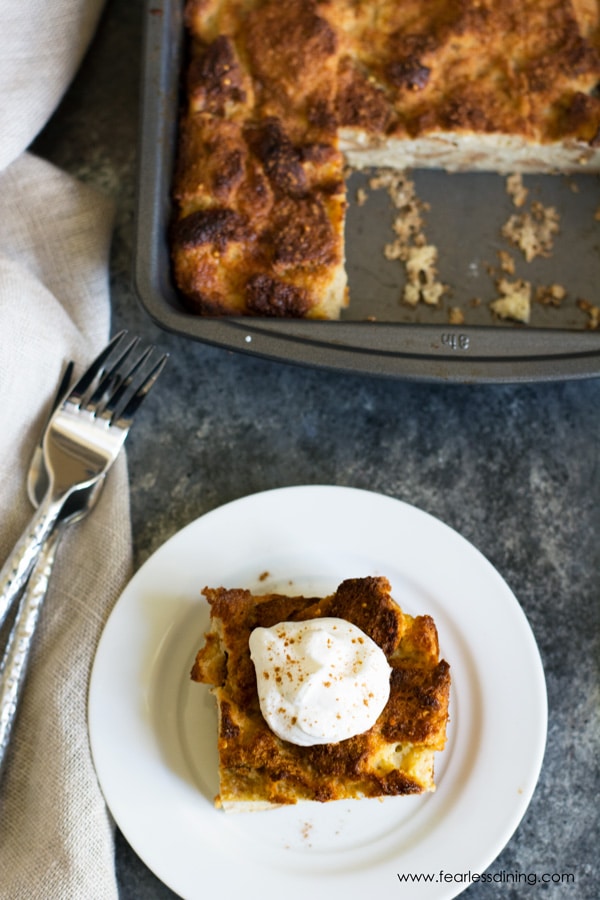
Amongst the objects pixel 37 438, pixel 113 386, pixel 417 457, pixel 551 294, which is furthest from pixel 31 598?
pixel 551 294

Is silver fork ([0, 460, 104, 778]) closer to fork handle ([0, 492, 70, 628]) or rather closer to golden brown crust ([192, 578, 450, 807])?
fork handle ([0, 492, 70, 628])

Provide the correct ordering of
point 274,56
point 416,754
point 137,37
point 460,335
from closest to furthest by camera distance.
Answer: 1. point 416,754
2. point 460,335
3. point 274,56
4. point 137,37

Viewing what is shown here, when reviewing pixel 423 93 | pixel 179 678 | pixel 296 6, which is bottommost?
pixel 179 678

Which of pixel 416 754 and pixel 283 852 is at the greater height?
pixel 416 754

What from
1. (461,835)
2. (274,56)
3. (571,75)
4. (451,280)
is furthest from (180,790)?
(571,75)

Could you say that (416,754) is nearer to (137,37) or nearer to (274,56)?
(274,56)

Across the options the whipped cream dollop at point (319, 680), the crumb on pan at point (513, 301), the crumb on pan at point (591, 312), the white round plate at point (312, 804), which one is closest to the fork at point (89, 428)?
the white round plate at point (312, 804)

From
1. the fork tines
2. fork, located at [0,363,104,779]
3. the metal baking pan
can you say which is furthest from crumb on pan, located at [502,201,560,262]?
fork, located at [0,363,104,779]
